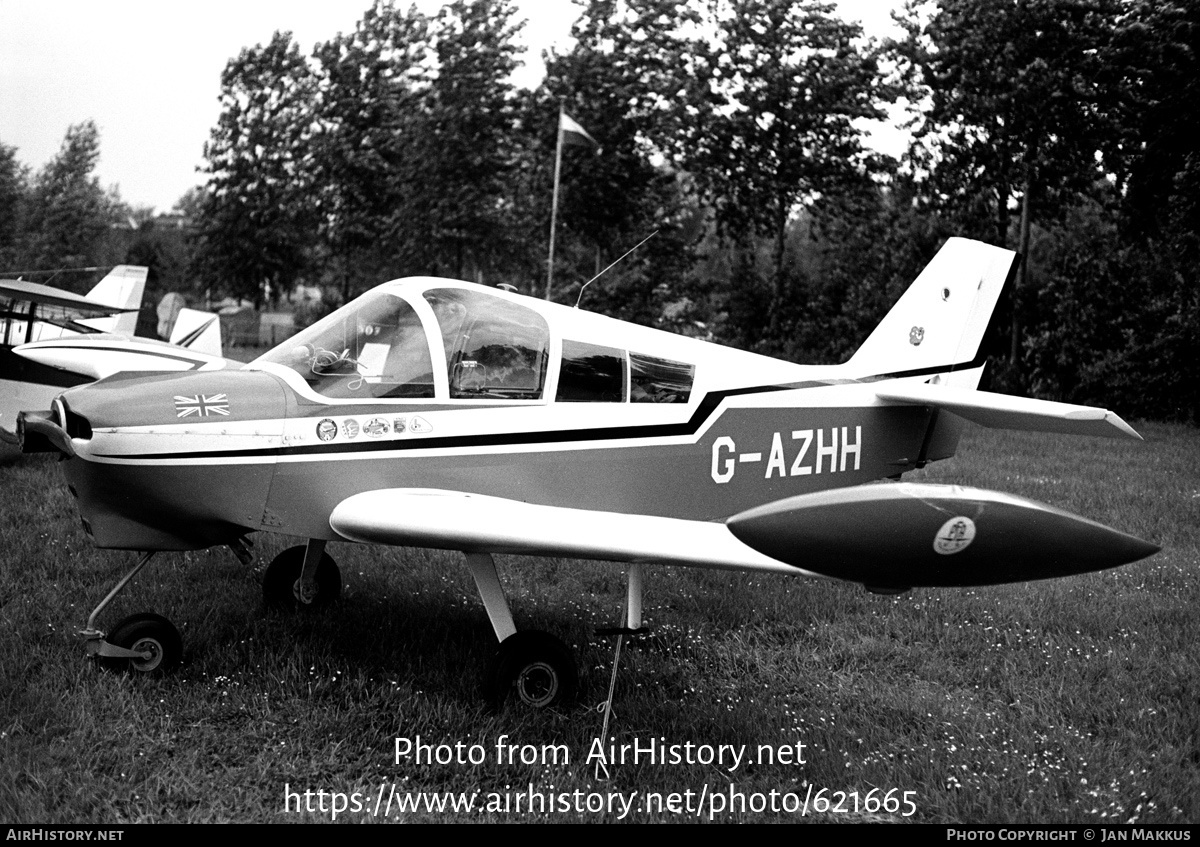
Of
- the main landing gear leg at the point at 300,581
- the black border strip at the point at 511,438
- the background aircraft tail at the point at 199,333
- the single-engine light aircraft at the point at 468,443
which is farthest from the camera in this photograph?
the background aircraft tail at the point at 199,333

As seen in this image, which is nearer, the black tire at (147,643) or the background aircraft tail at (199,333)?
the black tire at (147,643)

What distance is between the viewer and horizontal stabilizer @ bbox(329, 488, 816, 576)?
3.51m

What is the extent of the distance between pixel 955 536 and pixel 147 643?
3716 millimetres

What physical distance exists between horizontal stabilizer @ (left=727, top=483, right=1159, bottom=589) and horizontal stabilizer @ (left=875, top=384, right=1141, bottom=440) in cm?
154

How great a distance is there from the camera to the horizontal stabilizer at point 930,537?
2.68m

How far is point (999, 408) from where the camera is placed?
5047mm

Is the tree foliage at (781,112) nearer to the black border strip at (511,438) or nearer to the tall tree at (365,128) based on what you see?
the tall tree at (365,128)

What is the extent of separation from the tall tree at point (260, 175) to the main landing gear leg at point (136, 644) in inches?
1137

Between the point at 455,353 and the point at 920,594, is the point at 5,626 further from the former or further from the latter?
the point at 920,594

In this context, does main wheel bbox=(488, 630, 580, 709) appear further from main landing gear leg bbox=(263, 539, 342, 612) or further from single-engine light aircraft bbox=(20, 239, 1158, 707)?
main landing gear leg bbox=(263, 539, 342, 612)

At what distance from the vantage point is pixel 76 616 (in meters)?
5.27

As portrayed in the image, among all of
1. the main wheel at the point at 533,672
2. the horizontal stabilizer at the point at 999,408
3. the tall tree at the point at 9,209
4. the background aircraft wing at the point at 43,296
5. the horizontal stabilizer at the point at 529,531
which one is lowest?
the main wheel at the point at 533,672

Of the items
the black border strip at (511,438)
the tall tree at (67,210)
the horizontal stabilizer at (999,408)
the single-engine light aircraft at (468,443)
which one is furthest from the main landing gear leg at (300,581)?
the tall tree at (67,210)

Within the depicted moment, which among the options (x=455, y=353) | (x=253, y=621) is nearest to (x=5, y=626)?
(x=253, y=621)
